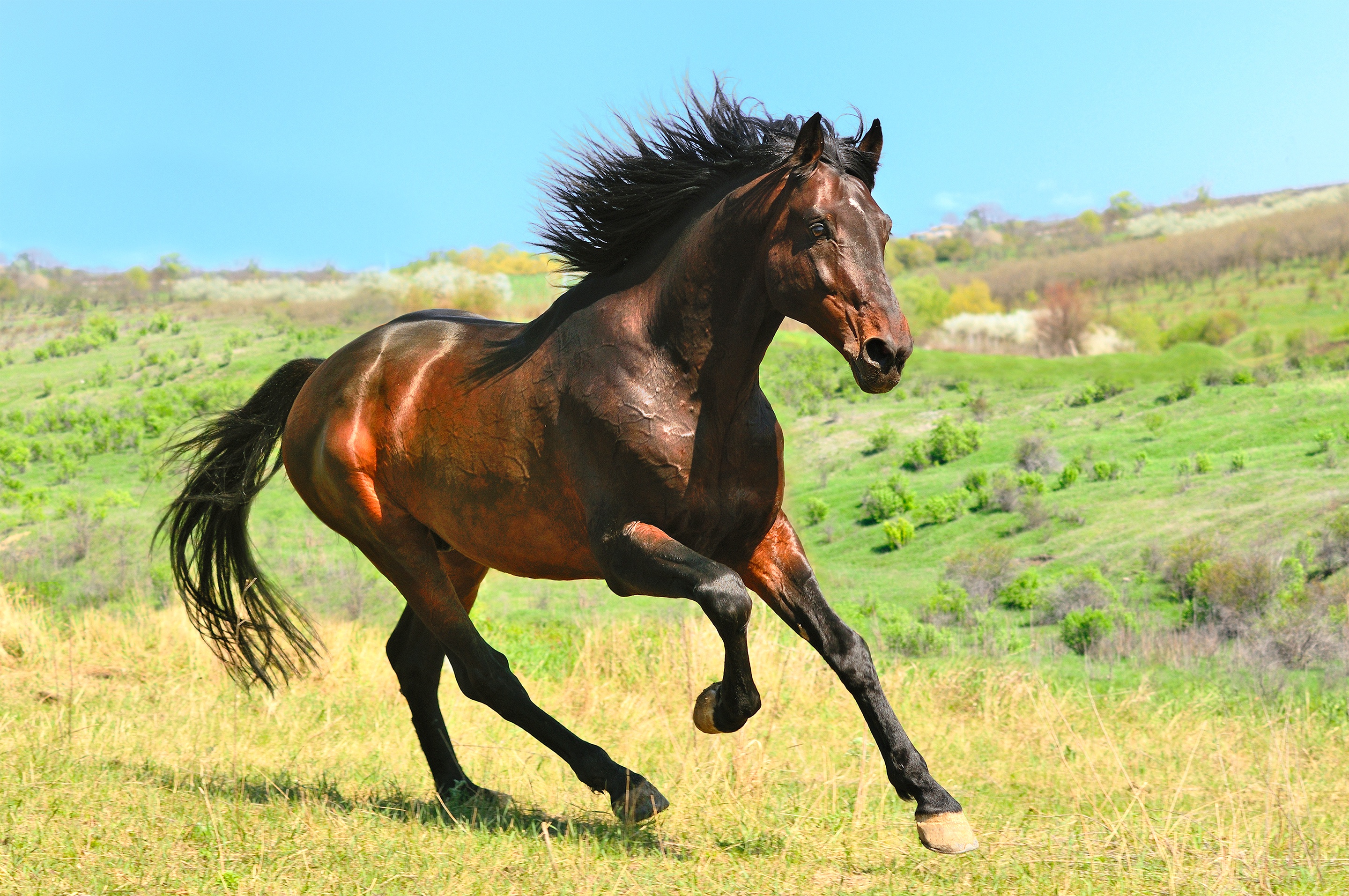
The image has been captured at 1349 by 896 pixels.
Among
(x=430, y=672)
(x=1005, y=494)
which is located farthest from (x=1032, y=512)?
(x=430, y=672)

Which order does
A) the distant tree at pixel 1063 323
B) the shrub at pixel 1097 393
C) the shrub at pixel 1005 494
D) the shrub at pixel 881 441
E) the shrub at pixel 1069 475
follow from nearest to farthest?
the shrub at pixel 1005 494, the shrub at pixel 1069 475, the shrub at pixel 881 441, the shrub at pixel 1097 393, the distant tree at pixel 1063 323

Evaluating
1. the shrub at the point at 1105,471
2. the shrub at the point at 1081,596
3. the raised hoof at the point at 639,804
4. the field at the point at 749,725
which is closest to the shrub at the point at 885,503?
the field at the point at 749,725

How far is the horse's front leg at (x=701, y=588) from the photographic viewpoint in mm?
3406

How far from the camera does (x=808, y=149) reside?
358 cm

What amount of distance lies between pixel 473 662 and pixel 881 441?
22520mm

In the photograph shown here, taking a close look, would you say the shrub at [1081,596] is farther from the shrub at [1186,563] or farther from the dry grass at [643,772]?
the dry grass at [643,772]

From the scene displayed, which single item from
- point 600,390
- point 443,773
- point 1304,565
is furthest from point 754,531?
point 1304,565

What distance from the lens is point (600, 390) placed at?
12.6 ft

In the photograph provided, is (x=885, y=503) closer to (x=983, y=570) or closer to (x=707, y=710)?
(x=983, y=570)

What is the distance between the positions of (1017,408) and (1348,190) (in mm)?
50509

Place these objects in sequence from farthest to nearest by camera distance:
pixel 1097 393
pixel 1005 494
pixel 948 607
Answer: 1. pixel 1097 393
2. pixel 1005 494
3. pixel 948 607

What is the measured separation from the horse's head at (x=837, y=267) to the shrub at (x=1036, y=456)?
19221 millimetres

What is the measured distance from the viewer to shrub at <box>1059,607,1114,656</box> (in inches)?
481

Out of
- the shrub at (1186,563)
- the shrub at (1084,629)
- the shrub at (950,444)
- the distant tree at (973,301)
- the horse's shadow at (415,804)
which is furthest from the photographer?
the distant tree at (973,301)
